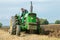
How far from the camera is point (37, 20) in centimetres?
2308

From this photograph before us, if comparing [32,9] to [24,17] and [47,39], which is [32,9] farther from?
[47,39]

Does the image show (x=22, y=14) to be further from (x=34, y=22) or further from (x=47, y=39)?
(x=47, y=39)

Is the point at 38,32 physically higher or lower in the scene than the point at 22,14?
lower

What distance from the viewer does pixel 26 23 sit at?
2314 centimetres

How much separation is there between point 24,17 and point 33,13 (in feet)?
5.08

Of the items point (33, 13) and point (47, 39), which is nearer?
point (47, 39)

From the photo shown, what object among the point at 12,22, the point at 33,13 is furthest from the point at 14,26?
the point at 33,13

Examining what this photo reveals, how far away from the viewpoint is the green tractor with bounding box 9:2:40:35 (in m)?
22.4

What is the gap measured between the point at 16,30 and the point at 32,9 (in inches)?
100

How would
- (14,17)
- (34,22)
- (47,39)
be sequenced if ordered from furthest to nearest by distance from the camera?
1. (14,17)
2. (34,22)
3. (47,39)

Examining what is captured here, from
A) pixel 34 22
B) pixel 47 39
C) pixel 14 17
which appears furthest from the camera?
pixel 14 17

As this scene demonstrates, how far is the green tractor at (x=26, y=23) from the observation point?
73.5 feet

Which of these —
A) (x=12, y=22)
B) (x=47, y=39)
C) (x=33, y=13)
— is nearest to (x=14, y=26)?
(x=12, y=22)

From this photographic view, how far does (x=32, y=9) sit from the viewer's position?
78.7 ft
